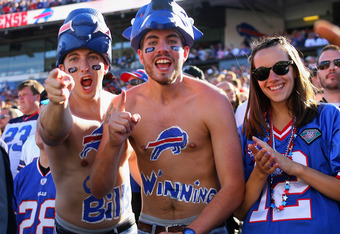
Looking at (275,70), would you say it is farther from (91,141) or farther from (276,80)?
(91,141)

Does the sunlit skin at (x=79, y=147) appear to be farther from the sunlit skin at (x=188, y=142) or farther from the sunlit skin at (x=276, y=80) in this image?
the sunlit skin at (x=276, y=80)

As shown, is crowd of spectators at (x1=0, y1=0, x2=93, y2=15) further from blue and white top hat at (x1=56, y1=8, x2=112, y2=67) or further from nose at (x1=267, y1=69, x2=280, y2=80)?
nose at (x1=267, y1=69, x2=280, y2=80)

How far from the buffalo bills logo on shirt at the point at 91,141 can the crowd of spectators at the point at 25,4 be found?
2304 cm

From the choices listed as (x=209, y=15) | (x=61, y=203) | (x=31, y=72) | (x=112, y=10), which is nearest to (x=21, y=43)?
(x=31, y=72)

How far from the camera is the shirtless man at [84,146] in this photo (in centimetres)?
278

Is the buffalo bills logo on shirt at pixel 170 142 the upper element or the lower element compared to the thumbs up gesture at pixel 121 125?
lower

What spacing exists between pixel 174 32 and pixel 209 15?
22103mm

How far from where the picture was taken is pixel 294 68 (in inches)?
103

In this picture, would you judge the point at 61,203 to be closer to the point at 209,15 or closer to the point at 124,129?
the point at 124,129

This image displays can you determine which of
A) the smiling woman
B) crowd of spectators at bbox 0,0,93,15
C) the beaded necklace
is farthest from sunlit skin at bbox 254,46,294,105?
crowd of spectators at bbox 0,0,93,15

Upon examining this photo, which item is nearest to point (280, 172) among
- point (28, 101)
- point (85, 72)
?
point (85, 72)

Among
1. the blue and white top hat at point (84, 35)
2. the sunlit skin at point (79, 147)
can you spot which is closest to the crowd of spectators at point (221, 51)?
the blue and white top hat at point (84, 35)

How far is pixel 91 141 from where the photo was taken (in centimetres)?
281

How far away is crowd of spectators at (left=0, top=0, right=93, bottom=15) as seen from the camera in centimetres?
2494
